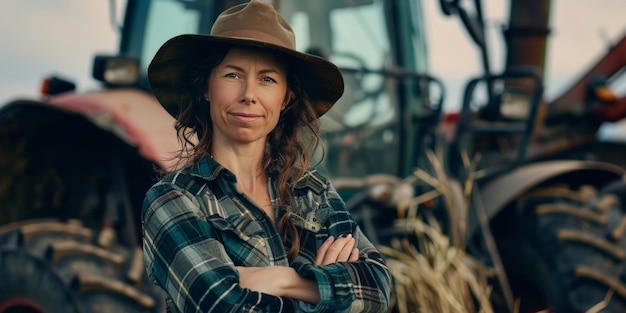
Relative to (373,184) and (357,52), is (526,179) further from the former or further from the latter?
(357,52)

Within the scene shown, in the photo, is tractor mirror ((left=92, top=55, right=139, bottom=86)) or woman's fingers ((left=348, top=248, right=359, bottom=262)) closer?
woman's fingers ((left=348, top=248, right=359, bottom=262))

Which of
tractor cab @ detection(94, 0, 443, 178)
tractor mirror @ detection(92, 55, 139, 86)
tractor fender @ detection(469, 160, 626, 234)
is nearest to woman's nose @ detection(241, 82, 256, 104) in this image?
tractor cab @ detection(94, 0, 443, 178)

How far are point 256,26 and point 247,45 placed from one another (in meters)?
0.04

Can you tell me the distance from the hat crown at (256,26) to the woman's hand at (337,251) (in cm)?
30

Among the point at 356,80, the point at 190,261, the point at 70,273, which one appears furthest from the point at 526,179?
the point at 190,261

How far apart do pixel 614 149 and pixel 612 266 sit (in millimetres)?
2516

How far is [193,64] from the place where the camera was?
4.48ft

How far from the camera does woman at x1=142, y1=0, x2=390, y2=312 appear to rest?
1248mm

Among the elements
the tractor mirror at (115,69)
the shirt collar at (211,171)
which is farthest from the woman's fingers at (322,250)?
the tractor mirror at (115,69)

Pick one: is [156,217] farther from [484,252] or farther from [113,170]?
[484,252]

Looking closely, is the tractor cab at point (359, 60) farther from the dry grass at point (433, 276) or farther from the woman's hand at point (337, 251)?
the woman's hand at point (337, 251)

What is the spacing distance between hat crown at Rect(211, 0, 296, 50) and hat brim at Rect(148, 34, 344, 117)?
15 mm

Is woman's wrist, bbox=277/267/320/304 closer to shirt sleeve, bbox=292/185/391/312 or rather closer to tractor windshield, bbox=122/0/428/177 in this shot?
shirt sleeve, bbox=292/185/391/312

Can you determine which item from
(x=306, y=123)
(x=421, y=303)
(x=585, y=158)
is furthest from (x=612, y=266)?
(x=306, y=123)
